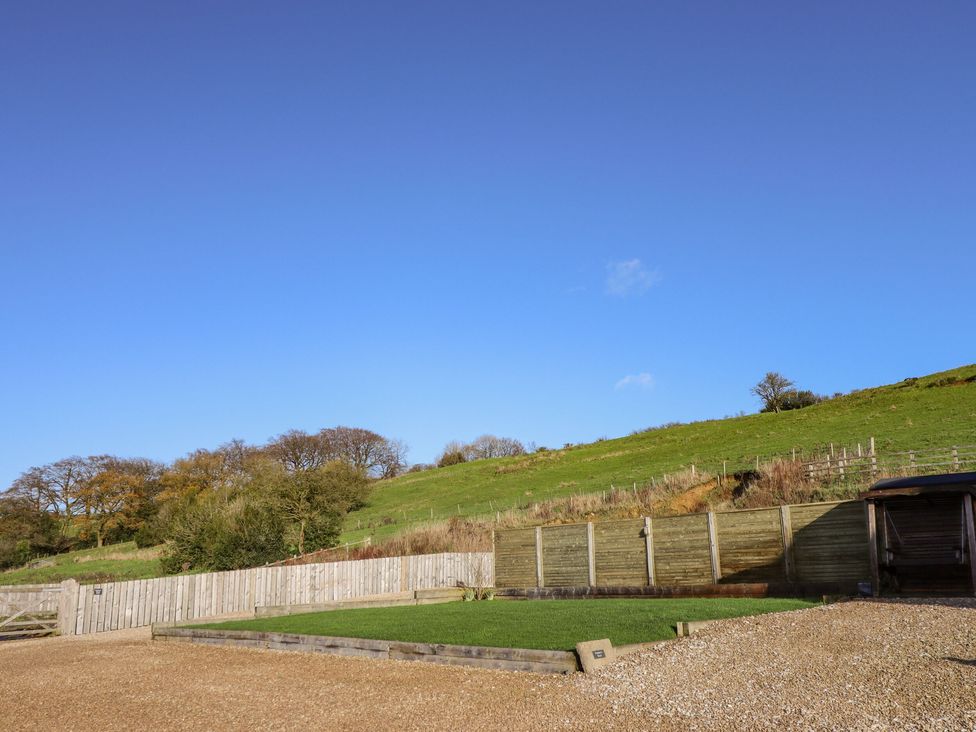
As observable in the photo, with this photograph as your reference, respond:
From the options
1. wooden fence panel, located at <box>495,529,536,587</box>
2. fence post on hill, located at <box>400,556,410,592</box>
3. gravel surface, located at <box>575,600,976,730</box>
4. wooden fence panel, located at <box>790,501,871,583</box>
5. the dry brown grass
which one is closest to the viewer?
gravel surface, located at <box>575,600,976,730</box>

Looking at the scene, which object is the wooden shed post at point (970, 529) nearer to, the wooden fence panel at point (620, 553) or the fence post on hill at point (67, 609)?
the wooden fence panel at point (620, 553)

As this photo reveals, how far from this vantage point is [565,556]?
2153cm

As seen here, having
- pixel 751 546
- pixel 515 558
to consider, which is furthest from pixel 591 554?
pixel 751 546

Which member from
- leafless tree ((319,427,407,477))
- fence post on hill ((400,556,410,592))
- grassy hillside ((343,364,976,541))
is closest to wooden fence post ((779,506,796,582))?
fence post on hill ((400,556,410,592))

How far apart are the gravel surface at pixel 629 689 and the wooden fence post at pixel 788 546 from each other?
519 centimetres

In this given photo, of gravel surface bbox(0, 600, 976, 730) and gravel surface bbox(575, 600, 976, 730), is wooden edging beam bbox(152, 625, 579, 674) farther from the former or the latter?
gravel surface bbox(575, 600, 976, 730)

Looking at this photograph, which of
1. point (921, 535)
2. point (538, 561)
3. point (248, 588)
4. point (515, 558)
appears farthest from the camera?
point (515, 558)

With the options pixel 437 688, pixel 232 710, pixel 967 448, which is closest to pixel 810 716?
pixel 437 688

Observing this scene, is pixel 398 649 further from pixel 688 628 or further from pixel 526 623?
pixel 688 628

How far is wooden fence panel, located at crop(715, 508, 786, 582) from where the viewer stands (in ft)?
56.7

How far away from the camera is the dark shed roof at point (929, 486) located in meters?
14.0

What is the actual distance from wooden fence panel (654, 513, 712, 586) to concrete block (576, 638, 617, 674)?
10.2 m

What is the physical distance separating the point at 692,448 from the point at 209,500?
33758mm

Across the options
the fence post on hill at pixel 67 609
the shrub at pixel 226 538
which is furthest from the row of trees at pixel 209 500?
the fence post on hill at pixel 67 609
